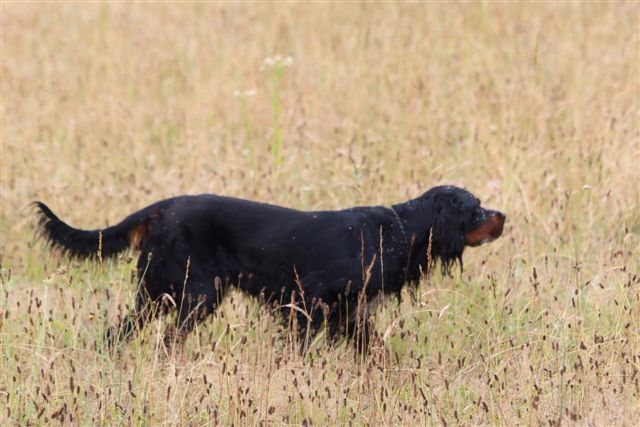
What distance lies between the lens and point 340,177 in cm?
622

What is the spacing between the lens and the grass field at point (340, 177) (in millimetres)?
3684

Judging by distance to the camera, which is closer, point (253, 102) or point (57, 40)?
point (253, 102)

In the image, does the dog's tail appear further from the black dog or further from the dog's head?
the dog's head

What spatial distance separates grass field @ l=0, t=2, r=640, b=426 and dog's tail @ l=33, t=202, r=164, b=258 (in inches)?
4.8

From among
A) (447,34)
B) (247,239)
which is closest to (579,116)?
(447,34)

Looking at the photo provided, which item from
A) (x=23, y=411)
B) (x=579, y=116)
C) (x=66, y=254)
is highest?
(x=579, y=116)

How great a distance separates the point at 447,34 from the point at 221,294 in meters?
4.65

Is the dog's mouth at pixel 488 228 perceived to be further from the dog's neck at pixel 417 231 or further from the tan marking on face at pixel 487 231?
the dog's neck at pixel 417 231

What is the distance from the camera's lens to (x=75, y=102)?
7.95 m

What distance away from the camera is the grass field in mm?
3684

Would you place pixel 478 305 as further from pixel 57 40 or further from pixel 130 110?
pixel 57 40

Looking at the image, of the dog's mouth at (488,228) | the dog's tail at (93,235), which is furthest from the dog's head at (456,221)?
the dog's tail at (93,235)

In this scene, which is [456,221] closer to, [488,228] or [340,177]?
[488,228]

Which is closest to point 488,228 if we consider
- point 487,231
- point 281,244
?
point 487,231
